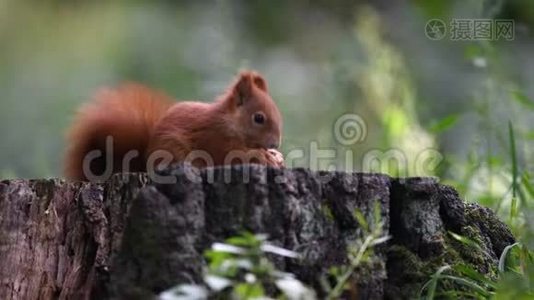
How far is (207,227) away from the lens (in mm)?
2178

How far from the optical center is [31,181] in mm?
2723

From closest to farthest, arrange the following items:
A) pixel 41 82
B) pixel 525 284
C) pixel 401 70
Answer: pixel 525 284 → pixel 401 70 → pixel 41 82

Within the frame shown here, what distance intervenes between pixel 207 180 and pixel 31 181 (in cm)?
72

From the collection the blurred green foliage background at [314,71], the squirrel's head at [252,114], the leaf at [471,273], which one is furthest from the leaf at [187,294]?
the blurred green foliage background at [314,71]

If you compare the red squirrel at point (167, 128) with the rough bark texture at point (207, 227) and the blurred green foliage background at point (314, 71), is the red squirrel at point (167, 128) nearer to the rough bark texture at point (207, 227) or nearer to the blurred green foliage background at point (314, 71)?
the rough bark texture at point (207, 227)

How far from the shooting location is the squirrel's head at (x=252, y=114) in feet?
10.3

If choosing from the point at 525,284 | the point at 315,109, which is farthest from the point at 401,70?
the point at 525,284

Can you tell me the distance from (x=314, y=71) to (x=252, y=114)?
143 inches

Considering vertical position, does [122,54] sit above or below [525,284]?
above

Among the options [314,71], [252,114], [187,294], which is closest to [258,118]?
[252,114]

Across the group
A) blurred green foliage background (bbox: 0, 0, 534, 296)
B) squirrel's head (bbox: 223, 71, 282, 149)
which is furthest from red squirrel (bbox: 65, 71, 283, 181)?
blurred green foliage background (bbox: 0, 0, 534, 296)

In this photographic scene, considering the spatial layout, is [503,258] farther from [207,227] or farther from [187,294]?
[187,294]

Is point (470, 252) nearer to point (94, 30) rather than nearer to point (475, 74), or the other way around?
point (475, 74)

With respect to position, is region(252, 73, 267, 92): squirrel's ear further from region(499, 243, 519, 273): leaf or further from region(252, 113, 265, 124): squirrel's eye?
region(499, 243, 519, 273): leaf
